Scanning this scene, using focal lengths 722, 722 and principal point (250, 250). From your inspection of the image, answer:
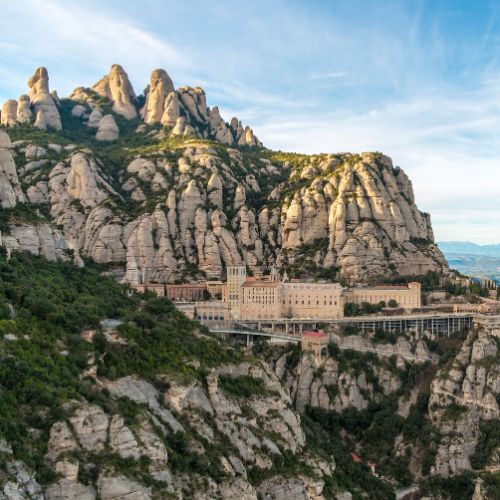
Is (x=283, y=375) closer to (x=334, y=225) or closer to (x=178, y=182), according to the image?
(x=334, y=225)

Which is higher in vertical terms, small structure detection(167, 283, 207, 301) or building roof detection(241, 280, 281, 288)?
building roof detection(241, 280, 281, 288)

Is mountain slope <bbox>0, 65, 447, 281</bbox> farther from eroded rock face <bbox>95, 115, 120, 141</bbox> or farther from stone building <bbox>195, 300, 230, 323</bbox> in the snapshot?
stone building <bbox>195, 300, 230, 323</bbox>

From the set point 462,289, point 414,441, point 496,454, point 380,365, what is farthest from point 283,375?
point 462,289

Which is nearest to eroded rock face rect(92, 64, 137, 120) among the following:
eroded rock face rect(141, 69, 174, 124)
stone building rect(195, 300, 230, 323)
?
eroded rock face rect(141, 69, 174, 124)

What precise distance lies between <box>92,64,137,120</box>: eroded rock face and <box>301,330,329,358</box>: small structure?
107 metres

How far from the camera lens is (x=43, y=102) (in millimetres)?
175750

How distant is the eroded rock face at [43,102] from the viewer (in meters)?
173

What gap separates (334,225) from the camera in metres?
134

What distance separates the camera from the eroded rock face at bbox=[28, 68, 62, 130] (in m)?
173

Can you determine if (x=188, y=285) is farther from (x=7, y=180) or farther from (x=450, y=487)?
(x=450, y=487)

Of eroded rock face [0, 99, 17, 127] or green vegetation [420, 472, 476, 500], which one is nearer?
green vegetation [420, 472, 476, 500]

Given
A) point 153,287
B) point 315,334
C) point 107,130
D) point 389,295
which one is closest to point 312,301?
point 315,334

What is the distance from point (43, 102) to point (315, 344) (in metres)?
107

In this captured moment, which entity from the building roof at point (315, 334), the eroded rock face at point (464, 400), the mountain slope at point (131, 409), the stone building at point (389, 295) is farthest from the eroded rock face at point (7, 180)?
the eroded rock face at point (464, 400)
